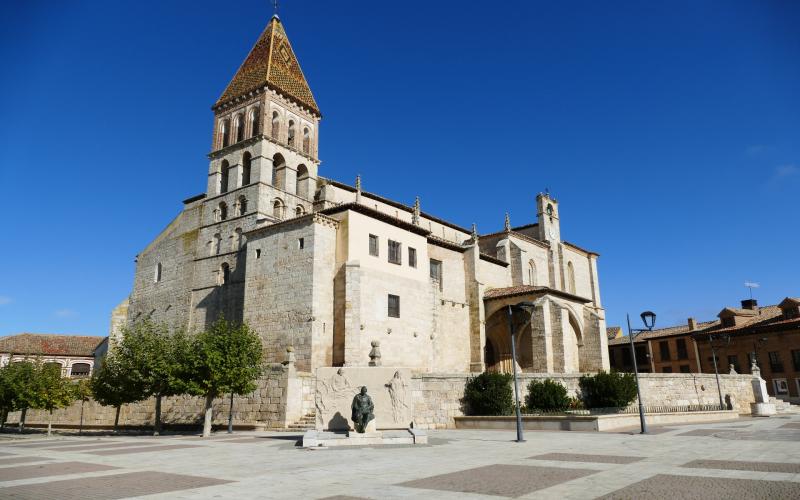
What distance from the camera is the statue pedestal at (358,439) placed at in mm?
14883

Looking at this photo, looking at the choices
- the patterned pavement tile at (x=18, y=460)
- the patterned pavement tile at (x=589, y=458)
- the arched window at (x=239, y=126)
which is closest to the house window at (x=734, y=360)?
the patterned pavement tile at (x=589, y=458)

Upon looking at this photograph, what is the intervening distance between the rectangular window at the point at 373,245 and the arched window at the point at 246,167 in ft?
40.8

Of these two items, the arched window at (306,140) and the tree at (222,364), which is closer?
the tree at (222,364)

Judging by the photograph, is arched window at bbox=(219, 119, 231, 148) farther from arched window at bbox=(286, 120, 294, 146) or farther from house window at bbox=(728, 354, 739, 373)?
house window at bbox=(728, 354, 739, 373)

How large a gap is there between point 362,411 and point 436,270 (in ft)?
70.4

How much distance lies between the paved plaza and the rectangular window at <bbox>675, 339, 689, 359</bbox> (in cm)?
4401

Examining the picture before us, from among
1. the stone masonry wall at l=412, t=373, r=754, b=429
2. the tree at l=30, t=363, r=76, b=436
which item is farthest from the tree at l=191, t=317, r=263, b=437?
the tree at l=30, t=363, r=76, b=436

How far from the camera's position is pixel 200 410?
28.2m

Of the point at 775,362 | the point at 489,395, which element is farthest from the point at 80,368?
the point at 775,362

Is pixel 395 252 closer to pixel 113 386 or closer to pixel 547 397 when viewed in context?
pixel 547 397

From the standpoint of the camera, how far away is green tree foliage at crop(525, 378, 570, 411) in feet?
79.8

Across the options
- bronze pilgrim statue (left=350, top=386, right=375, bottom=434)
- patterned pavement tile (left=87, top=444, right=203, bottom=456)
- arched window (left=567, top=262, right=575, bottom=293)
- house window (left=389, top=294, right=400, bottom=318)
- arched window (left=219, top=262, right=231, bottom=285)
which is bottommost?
patterned pavement tile (left=87, top=444, right=203, bottom=456)

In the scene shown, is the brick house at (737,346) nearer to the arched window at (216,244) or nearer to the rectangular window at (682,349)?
the rectangular window at (682,349)

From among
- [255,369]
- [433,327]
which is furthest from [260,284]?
[433,327]
